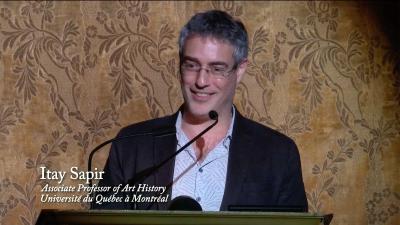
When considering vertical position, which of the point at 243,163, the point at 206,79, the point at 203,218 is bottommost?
the point at 243,163

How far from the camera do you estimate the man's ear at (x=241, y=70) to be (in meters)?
2.61

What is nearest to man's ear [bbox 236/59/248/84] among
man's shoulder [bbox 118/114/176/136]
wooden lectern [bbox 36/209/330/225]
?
man's shoulder [bbox 118/114/176/136]

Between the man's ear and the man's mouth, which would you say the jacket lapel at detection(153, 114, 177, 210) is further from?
the man's ear

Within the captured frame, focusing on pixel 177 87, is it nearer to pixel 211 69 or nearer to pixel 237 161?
pixel 211 69

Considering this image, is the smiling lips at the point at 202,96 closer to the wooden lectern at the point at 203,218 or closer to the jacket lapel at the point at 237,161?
the jacket lapel at the point at 237,161

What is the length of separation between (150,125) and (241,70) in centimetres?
34

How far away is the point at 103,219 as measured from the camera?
1857 millimetres

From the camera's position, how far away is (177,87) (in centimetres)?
261

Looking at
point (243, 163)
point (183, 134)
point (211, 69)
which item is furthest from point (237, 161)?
point (211, 69)

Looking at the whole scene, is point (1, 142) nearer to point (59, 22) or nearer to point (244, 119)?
point (59, 22)

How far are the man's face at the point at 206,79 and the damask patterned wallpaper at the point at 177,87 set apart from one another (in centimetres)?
5

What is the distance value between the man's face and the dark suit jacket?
72 mm

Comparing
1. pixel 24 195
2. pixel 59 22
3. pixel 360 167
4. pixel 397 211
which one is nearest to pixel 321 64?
pixel 360 167

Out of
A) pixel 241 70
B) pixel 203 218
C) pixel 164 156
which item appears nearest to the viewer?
pixel 203 218
